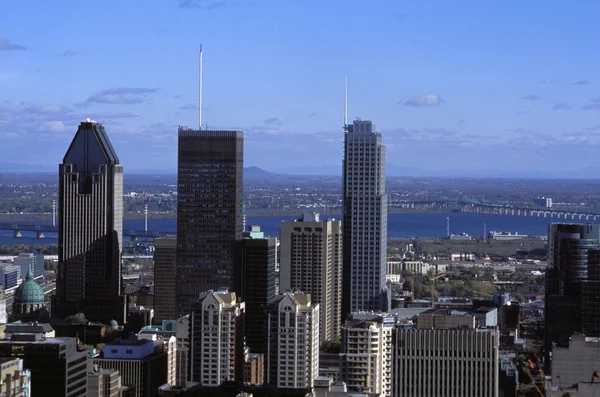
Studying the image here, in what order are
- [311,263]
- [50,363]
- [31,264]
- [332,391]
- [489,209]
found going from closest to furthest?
1. [332,391]
2. [50,363]
3. [311,263]
4. [31,264]
5. [489,209]

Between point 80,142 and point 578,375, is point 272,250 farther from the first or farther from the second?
point 578,375

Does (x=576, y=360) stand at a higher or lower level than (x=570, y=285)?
lower

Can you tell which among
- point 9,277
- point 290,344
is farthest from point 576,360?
point 9,277

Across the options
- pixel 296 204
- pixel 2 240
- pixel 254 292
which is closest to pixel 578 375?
pixel 254 292

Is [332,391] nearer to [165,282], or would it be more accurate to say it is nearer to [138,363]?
[138,363]

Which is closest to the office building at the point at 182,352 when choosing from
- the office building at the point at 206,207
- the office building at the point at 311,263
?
the office building at the point at 206,207

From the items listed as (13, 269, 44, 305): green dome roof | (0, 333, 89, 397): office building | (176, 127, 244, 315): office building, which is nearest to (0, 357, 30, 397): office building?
(0, 333, 89, 397): office building

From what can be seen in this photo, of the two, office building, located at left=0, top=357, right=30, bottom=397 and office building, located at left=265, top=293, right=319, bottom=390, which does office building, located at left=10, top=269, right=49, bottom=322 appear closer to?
office building, located at left=265, top=293, right=319, bottom=390
